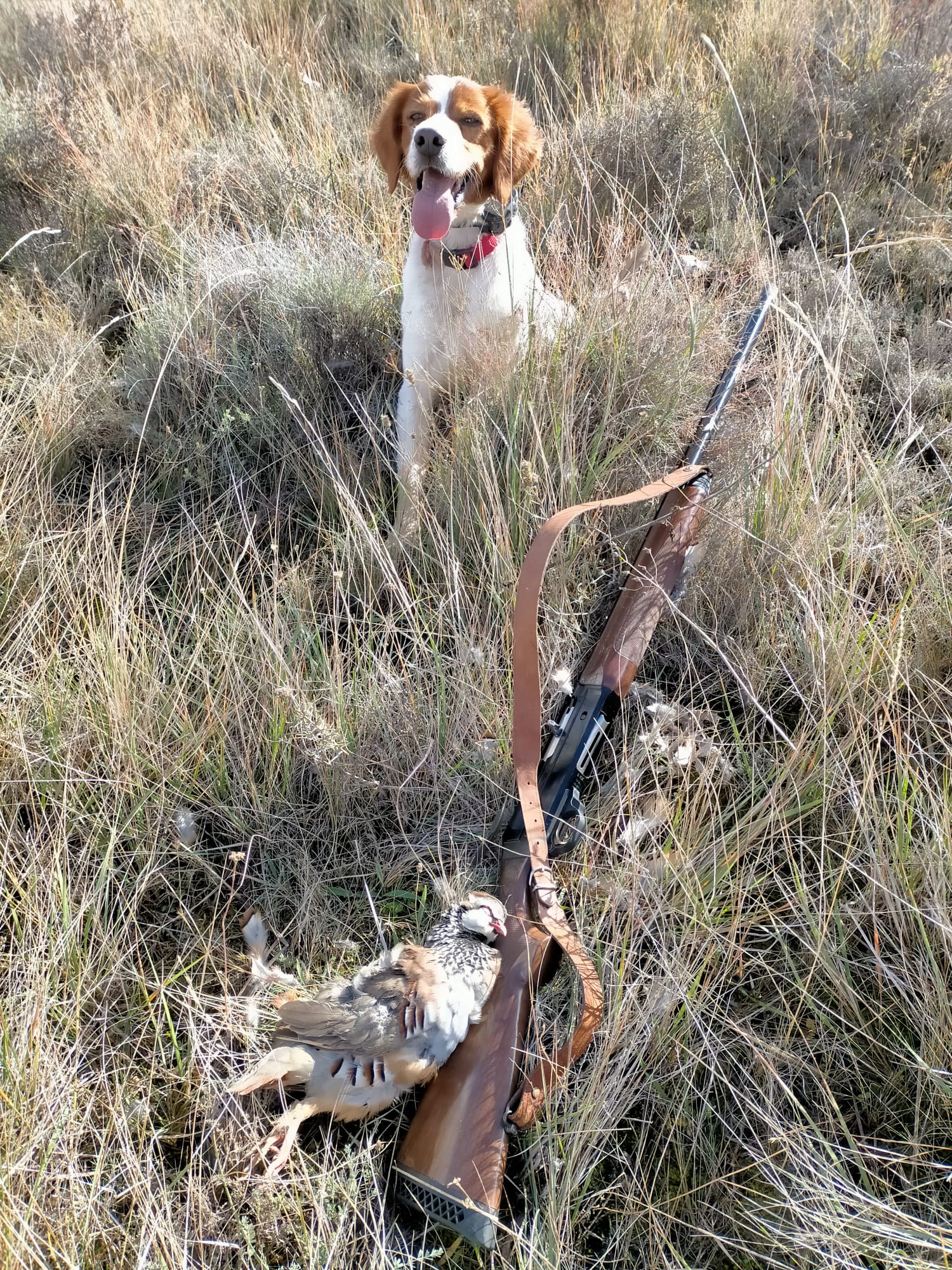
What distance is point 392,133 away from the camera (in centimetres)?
260

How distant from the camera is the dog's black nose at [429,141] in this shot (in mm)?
2318

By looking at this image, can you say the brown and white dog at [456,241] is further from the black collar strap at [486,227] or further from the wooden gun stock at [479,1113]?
the wooden gun stock at [479,1113]

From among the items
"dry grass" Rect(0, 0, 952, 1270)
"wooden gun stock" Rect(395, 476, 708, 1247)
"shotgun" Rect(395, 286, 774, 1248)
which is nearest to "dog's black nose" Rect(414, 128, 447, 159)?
"dry grass" Rect(0, 0, 952, 1270)

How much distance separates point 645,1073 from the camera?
1.40 metres

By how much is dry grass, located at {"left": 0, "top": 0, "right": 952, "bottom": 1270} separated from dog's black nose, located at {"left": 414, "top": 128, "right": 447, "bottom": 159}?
1.77 feet

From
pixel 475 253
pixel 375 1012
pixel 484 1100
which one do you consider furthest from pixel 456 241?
pixel 484 1100

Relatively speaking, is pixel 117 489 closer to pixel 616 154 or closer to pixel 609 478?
pixel 609 478

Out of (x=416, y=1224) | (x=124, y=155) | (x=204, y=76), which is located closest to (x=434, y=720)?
(x=416, y=1224)

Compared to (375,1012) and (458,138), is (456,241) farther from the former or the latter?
(375,1012)

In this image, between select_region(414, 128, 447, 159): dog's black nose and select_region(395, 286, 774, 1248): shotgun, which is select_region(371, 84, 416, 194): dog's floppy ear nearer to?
select_region(414, 128, 447, 159): dog's black nose

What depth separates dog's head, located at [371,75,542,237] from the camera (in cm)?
235

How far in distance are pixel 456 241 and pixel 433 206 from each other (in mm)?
175

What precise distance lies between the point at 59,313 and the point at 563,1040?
2933 millimetres

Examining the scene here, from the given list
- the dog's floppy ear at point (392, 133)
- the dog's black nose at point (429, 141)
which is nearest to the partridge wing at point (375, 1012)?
the dog's black nose at point (429, 141)
